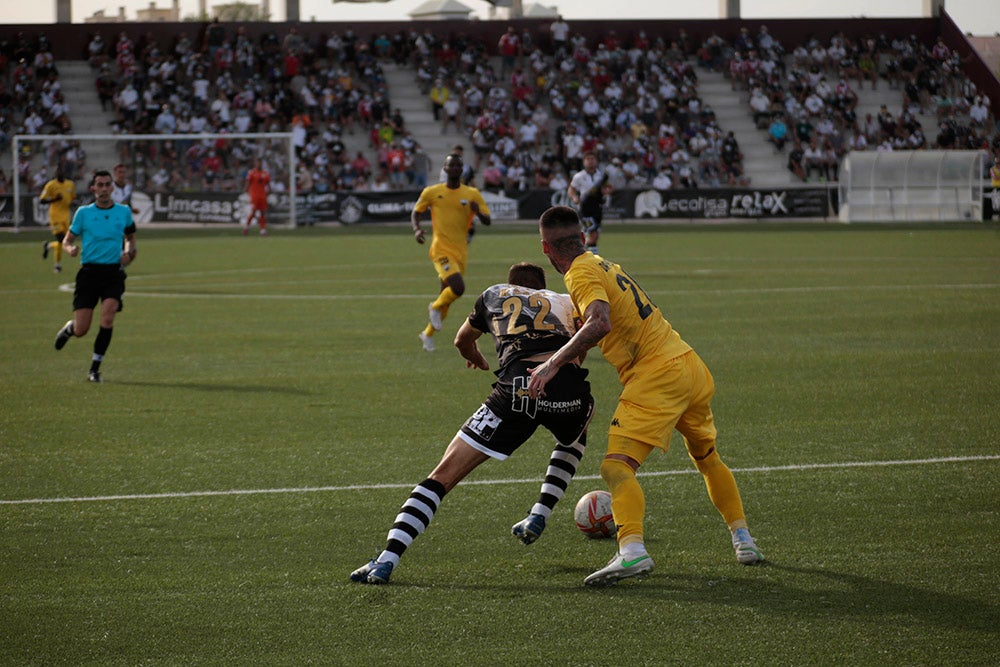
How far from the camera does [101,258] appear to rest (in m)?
13.5

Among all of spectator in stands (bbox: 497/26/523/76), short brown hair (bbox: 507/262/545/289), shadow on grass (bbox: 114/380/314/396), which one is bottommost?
shadow on grass (bbox: 114/380/314/396)

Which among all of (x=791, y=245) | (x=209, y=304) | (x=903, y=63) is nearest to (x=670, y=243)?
(x=791, y=245)

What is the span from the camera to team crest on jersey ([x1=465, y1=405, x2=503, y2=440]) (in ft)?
21.7

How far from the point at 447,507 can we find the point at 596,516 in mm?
1195

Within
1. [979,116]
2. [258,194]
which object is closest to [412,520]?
[258,194]

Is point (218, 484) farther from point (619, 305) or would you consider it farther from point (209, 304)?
point (209, 304)

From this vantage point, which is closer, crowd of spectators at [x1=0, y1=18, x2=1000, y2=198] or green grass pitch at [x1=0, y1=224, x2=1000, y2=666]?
green grass pitch at [x1=0, y1=224, x2=1000, y2=666]

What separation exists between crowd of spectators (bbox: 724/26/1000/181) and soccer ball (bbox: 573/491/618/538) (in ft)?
142

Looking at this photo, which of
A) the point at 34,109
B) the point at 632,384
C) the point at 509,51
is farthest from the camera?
the point at 509,51

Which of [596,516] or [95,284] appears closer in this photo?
[596,516]

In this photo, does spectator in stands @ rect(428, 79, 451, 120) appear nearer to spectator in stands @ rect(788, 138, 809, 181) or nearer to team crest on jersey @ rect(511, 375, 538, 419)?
spectator in stands @ rect(788, 138, 809, 181)

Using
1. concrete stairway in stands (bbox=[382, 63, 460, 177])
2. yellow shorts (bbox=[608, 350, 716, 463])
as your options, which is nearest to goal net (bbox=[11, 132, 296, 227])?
concrete stairway in stands (bbox=[382, 63, 460, 177])

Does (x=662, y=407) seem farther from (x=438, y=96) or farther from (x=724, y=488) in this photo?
(x=438, y=96)

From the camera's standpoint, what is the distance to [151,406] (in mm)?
11938
